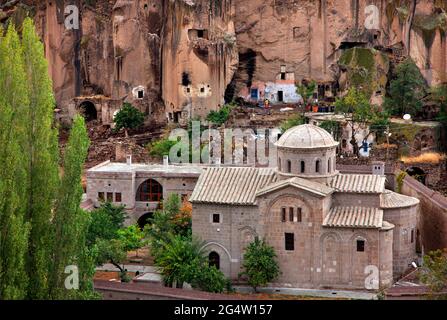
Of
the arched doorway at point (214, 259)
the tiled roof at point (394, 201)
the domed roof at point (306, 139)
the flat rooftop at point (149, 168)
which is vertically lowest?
the arched doorway at point (214, 259)

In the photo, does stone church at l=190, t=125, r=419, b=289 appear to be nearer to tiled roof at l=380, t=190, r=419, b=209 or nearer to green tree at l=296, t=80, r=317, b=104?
tiled roof at l=380, t=190, r=419, b=209

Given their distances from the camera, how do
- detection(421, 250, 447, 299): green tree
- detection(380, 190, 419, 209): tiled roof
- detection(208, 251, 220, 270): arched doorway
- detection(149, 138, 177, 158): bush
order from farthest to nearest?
detection(149, 138, 177, 158): bush
detection(380, 190, 419, 209): tiled roof
detection(208, 251, 220, 270): arched doorway
detection(421, 250, 447, 299): green tree

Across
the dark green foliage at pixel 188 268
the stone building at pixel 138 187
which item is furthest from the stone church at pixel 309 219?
the stone building at pixel 138 187

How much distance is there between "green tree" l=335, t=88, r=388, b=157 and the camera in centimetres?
5972

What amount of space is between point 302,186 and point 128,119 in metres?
25.1

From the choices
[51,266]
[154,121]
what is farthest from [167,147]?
[51,266]

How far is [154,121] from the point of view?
6694 centimetres

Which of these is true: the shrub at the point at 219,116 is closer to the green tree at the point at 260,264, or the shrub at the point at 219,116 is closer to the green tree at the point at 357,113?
the green tree at the point at 357,113

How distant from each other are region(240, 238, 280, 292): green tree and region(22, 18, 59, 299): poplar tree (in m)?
12.5

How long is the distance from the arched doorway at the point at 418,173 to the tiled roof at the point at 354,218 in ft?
55.0

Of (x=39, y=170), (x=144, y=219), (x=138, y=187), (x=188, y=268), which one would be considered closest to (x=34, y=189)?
(x=39, y=170)

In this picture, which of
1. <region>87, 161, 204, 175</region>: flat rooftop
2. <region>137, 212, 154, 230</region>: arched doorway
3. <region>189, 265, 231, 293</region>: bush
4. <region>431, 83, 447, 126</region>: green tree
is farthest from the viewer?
<region>431, 83, 447, 126</region>: green tree

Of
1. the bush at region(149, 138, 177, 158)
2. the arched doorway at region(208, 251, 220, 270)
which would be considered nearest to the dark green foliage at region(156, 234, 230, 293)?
the arched doorway at region(208, 251, 220, 270)

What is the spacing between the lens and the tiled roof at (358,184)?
4306 cm
